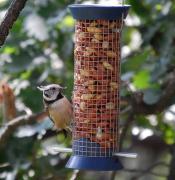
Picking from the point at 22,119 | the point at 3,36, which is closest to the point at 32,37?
Result: the point at 22,119

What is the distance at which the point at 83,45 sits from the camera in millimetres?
3725

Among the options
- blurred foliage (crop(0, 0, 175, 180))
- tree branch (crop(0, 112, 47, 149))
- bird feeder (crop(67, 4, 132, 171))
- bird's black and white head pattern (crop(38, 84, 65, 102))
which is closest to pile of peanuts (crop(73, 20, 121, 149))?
bird feeder (crop(67, 4, 132, 171))

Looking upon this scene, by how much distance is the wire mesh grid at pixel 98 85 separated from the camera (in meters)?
3.67

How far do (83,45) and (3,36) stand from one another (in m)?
1.09

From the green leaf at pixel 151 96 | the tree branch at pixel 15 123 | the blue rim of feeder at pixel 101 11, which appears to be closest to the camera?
the blue rim of feeder at pixel 101 11

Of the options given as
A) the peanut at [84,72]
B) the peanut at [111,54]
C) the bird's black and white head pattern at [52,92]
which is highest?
the peanut at [111,54]

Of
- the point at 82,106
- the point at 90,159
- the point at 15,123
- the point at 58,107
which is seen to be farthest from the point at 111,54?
the point at 15,123

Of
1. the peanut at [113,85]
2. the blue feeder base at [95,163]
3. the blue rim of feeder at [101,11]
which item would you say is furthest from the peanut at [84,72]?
the blue feeder base at [95,163]

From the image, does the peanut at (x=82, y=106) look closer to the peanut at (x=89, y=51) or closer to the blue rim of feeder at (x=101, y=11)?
the peanut at (x=89, y=51)

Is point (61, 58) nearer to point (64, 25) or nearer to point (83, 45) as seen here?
point (64, 25)

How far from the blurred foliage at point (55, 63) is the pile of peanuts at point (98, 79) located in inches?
30.0

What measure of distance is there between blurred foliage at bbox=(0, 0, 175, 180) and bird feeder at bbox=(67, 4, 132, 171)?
755 millimetres

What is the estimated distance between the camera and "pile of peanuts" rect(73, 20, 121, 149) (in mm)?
3670

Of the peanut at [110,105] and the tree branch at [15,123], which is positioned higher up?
the peanut at [110,105]
